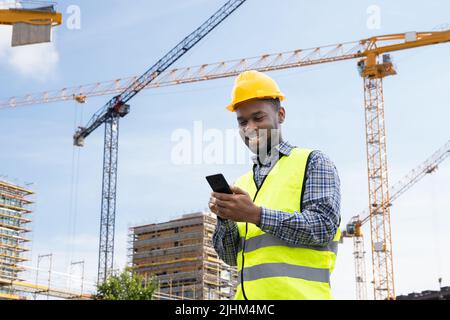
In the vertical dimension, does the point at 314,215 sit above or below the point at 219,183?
below

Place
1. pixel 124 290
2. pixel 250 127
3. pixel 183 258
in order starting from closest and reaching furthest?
1. pixel 250 127
2. pixel 124 290
3. pixel 183 258

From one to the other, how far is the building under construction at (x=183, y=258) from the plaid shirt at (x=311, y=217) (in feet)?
282

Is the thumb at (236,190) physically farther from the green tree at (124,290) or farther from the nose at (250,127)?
the green tree at (124,290)

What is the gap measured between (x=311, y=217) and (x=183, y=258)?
90.4m

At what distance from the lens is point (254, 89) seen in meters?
2.75

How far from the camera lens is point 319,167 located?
2609mm

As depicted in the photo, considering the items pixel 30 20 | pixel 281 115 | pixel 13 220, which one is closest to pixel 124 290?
pixel 30 20

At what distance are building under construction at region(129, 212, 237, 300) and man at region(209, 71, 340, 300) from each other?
282 ft

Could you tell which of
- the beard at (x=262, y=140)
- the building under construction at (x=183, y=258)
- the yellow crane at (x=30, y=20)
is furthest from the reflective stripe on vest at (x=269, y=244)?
the building under construction at (x=183, y=258)

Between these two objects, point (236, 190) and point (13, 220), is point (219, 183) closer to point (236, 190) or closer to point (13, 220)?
point (236, 190)

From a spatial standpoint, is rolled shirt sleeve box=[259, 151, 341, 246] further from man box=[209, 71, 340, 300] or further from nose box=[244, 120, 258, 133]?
nose box=[244, 120, 258, 133]

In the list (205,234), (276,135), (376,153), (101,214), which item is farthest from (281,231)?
(205,234)
